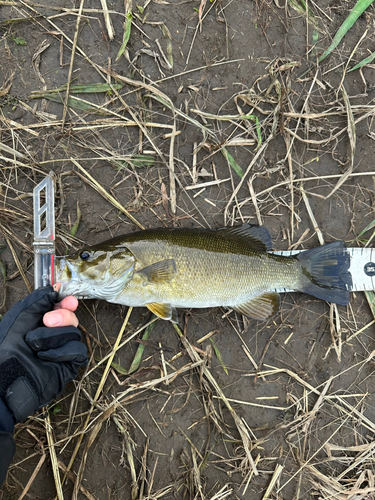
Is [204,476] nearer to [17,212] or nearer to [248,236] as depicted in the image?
[248,236]

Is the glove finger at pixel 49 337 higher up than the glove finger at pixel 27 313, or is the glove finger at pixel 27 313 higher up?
the glove finger at pixel 27 313

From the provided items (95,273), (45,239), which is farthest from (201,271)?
(45,239)

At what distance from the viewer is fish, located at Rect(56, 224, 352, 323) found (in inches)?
112

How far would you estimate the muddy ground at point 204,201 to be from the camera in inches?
127

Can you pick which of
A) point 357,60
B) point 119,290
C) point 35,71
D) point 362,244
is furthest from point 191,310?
point 357,60

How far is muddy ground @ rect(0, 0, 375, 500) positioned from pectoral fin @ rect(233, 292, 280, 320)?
0.81 feet

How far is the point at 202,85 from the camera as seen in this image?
135 inches

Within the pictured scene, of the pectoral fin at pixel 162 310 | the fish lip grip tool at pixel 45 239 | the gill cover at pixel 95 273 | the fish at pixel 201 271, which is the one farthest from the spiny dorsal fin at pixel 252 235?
the fish lip grip tool at pixel 45 239

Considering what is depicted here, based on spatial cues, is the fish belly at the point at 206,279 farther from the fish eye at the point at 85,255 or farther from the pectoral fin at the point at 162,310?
the fish eye at the point at 85,255

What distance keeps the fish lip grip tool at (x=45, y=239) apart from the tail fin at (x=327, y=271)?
89.6 inches

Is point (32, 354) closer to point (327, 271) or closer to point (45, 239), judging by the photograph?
point (45, 239)

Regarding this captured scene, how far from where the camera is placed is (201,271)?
296 centimetres

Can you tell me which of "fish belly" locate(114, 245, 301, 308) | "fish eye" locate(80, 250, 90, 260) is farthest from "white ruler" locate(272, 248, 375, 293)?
"fish eye" locate(80, 250, 90, 260)

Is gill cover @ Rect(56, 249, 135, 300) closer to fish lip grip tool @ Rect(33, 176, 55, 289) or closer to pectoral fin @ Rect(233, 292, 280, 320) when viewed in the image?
fish lip grip tool @ Rect(33, 176, 55, 289)
